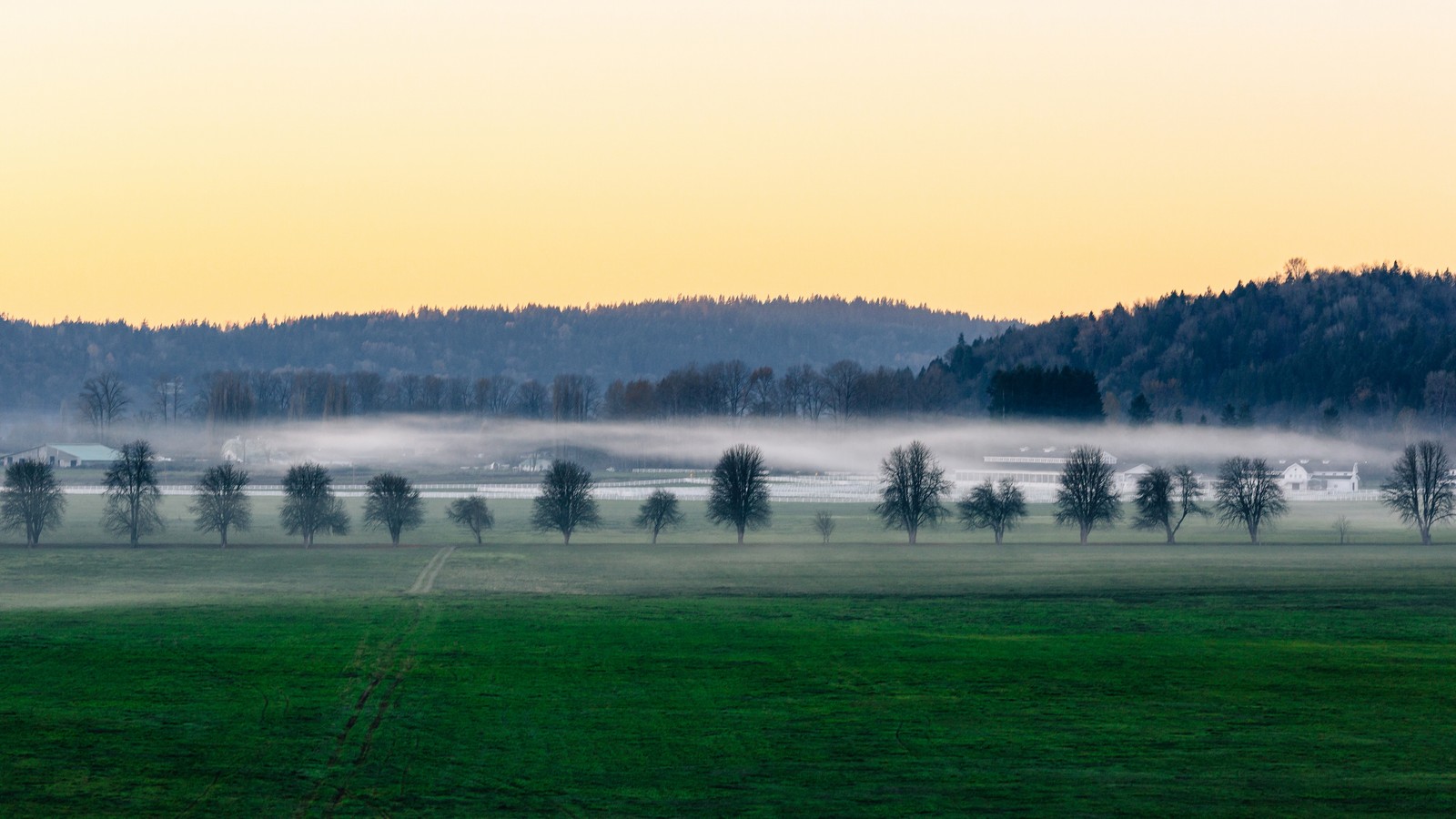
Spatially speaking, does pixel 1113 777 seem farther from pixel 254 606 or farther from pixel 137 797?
pixel 254 606

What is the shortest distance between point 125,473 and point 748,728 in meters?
87.7

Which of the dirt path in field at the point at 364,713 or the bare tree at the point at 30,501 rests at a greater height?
the bare tree at the point at 30,501

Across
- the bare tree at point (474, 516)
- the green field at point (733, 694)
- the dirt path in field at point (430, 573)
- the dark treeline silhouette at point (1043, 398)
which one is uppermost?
the dark treeline silhouette at point (1043, 398)

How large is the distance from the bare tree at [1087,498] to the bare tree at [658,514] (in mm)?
29807

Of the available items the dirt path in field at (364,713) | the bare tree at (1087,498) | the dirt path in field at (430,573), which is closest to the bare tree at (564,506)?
the dirt path in field at (430,573)

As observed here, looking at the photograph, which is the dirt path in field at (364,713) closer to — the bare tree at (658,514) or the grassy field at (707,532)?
the bare tree at (658,514)

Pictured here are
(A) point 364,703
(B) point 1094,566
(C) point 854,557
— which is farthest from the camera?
(C) point 854,557

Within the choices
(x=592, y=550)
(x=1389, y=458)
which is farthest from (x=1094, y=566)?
(x=1389, y=458)

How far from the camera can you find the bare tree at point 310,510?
363 ft

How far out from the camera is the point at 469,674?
46.6 meters

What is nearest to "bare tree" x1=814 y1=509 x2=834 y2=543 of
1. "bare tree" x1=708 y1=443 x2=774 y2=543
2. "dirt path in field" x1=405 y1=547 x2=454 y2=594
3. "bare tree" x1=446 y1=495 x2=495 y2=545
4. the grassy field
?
the grassy field

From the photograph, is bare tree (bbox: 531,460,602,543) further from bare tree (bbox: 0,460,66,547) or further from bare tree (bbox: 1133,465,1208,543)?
bare tree (bbox: 1133,465,1208,543)

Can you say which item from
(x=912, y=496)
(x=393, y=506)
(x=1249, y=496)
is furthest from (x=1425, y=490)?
(x=393, y=506)

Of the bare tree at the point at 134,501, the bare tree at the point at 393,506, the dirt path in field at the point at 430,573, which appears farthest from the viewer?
the bare tree at the point at 393,506
